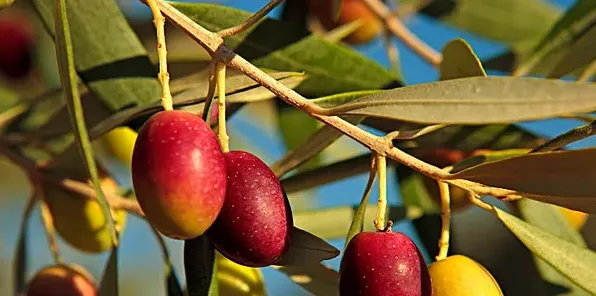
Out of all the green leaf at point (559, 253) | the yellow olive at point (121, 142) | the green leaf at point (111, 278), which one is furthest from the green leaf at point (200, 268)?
the yellow olive at point (121, 142)

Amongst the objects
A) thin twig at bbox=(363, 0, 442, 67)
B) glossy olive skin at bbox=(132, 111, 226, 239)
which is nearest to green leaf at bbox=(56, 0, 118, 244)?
glossy olive skin at bbox=(132, 111, 226, 239)

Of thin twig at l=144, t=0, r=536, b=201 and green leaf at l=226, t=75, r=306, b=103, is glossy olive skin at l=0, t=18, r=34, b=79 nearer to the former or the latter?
green leaf at l=226, t=75, r=306, b=103

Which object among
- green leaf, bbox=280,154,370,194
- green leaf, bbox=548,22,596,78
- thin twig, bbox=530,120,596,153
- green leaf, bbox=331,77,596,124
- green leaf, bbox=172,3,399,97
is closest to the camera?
green leaf, bbox=331,77,596,124

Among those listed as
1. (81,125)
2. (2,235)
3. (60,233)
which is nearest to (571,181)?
(81,125)

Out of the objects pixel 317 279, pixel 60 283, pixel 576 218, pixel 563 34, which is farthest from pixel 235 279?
pixel 563 34

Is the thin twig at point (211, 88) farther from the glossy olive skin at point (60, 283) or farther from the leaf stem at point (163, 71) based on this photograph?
the glossy olive skin at point (60, 283)

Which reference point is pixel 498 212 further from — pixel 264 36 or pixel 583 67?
pixel 583 67
